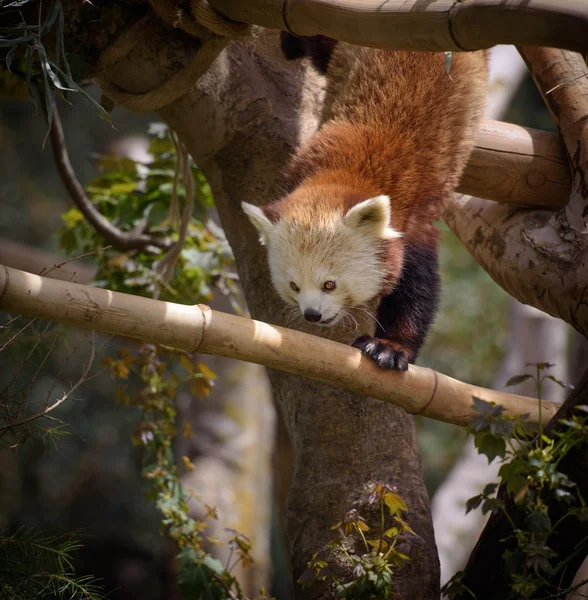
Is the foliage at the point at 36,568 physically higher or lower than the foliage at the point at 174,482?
higher

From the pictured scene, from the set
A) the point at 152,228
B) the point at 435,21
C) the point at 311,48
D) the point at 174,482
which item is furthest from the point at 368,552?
the point at 152,228

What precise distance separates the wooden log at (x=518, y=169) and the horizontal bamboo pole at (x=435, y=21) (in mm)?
1132

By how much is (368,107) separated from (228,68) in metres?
0.55

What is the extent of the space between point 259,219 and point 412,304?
63 cm

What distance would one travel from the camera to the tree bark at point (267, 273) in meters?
2.43

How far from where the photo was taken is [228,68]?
2674 mm

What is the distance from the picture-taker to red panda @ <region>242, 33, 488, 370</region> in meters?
2.47

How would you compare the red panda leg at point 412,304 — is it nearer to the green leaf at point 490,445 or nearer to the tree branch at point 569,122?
the tree branch at point 569,122

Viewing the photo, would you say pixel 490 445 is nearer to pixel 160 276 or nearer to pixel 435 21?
pixel 435 21

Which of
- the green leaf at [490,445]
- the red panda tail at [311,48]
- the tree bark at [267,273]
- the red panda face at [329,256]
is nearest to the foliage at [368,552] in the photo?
the tree bark at [267,273]

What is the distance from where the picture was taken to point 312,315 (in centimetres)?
244

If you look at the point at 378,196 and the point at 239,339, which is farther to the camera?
the point at 378,196

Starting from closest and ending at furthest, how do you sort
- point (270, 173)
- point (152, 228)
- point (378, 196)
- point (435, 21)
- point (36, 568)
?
point (435, 21) → point (36, 568) → point (378, 196) → point (270, 173) → point (152, 228)

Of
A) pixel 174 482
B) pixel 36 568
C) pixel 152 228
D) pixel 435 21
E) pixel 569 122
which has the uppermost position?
pixel 435 21
